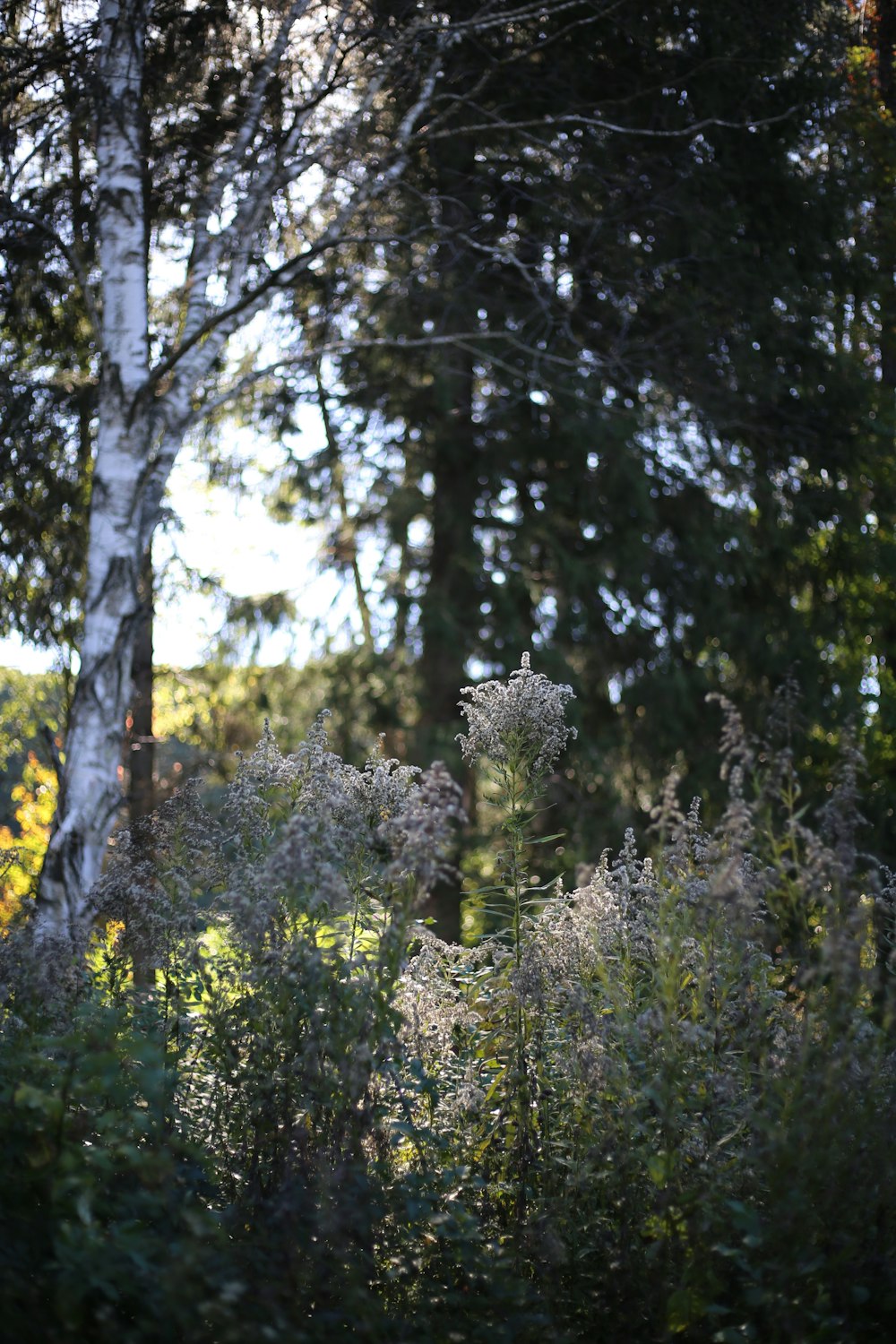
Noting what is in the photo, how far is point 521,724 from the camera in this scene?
144 inches

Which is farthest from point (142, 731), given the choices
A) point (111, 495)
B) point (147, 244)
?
point (147, 244)

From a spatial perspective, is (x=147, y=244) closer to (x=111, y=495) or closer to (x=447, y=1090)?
(x=111, y=495)

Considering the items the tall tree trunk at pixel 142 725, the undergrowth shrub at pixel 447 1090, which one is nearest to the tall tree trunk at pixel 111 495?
the undergrowth shrub at pixel 447 1090

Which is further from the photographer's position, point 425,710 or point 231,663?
point 231,663

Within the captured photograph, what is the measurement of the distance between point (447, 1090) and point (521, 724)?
1.25 meters

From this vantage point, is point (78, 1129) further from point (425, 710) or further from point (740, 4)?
point (740, 4)

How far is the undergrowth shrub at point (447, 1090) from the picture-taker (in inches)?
101

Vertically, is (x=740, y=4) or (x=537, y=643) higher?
(x=740, y=4)

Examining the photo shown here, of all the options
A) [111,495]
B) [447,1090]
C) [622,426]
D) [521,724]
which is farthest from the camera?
[622,426]

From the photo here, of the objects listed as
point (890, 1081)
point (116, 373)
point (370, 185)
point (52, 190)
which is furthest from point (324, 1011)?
point (52, 190)

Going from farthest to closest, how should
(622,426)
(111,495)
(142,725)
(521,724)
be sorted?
1. (142,725)
2. (622,426)
3. (111,495)
4. (521,724)

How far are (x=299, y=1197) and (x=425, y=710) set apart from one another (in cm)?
802

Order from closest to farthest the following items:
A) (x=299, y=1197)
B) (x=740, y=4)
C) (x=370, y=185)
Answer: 1. (x=299, y=1197)
2. (x=370, y=185)
3. (x=740, y=4)

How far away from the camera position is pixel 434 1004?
3721 millimetres
